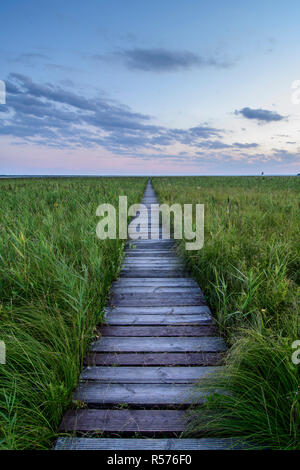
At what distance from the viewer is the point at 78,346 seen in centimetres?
193

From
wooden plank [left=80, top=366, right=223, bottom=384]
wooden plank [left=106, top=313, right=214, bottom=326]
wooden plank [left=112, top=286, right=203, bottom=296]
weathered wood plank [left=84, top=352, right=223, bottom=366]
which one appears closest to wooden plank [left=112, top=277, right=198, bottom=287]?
wooden plank [left=112, top=286, right=203, bottom=296]

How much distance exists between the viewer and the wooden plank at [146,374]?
185 centimetres

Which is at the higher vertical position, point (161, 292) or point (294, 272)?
point (294, 272)

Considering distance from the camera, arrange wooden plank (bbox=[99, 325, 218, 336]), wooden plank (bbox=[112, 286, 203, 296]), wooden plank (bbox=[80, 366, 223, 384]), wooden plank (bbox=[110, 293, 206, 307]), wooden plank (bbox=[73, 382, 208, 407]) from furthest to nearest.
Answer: wooden plank (bbox=[112, 286, 203, 296]), wooden plank (bbox=[110, 293, 206, 307]), wooden plank (bbox=[99, 325, 218, 336]), wooden plank (bbox=[80, 366, 223, 384]), wooden plank (bbox=[73, 382, 208, 407])

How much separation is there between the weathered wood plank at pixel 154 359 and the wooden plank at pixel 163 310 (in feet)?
2.24

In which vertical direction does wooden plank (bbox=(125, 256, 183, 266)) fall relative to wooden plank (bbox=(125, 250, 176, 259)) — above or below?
below

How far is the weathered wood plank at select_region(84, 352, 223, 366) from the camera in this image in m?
2.03

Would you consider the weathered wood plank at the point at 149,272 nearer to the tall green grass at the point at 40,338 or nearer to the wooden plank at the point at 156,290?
the wooden plank at the point at 156,290

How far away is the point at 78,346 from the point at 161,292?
160cm

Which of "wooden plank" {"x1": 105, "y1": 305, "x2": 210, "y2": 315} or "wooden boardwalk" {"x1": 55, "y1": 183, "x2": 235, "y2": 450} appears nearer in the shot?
"wooden boardwalk" {"x1": 55, "y1": 183, "x2": 235, "y2": 450}

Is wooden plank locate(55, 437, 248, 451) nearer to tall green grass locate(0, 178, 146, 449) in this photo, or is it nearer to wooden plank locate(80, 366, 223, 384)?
tall green grass locate(0, 178, 146, 449)

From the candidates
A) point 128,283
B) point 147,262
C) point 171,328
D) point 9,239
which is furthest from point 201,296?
point 9,239
